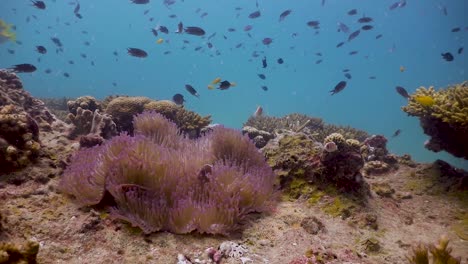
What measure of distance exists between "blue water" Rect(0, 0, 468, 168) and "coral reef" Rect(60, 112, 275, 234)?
85.6 meters

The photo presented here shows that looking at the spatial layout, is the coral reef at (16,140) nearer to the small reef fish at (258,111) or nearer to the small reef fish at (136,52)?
the small reef fish at (136,52)

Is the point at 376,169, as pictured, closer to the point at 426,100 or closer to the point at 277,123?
the point at 426,100

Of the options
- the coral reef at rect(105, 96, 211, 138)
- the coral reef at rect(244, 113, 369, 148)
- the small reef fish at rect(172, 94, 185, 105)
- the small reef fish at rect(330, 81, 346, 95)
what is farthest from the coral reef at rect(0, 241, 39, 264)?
the coral reef at rect(244, 113, 369, 148)

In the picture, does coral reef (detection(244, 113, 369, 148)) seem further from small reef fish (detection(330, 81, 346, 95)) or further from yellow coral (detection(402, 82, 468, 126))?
yellow coral (detection(402, 82, 468, 126))

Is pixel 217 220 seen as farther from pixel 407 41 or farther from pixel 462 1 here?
pixel 407 41

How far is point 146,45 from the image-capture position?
15488 cm

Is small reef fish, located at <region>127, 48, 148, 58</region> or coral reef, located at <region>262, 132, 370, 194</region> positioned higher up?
small reef fish, located at <region>127, 48, 148, 58</region>

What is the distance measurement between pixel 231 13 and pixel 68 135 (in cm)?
13327

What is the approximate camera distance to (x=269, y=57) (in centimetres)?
13738

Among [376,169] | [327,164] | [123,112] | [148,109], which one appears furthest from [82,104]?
[376,169]

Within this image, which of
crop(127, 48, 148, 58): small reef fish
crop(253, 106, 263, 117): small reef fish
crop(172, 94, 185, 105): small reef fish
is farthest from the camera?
crop(253, 106, 263, 117): small reef fish

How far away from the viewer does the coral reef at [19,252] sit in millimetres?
2455

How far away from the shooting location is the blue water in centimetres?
10194

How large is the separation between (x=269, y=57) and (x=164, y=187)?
139 m
